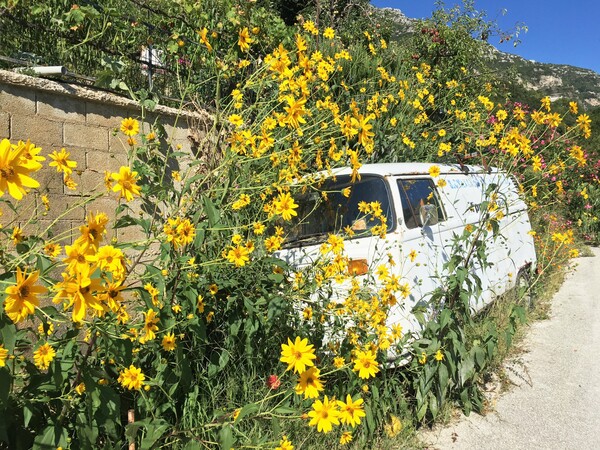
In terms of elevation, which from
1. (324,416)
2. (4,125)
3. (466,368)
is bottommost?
(466,368)

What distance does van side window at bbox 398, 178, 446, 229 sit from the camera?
11.7 ft

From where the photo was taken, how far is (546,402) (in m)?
3.49

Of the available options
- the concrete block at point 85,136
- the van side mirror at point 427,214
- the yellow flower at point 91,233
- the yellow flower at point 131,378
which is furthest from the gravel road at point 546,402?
the concrete block at point 85,136

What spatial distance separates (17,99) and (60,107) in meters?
0.31

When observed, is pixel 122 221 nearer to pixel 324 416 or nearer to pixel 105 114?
pixel 324 416

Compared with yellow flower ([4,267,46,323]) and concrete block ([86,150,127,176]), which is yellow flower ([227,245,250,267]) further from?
concrete block ([86,150,127,176])

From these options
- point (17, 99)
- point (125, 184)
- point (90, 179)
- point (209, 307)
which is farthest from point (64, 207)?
point (125, 184)

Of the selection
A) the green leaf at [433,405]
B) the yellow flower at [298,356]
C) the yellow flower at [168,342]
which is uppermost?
the yellow flower at [298,356]

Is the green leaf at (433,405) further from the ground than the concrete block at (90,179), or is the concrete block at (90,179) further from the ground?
the concrete block at (90,179)

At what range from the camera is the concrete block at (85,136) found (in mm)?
3531

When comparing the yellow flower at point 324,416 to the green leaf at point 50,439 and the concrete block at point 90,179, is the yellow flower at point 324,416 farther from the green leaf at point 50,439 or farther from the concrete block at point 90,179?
the concrete block at point 90,179

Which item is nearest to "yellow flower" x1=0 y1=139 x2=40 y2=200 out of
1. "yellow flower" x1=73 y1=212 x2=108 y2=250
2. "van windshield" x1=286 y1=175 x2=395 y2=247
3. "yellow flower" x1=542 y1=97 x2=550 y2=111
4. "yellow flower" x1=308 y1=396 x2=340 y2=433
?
"yellow flower" x1=73 y1=212 x2=108 y2=250

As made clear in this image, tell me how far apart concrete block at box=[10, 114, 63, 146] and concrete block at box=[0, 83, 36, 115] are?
4 centimetres

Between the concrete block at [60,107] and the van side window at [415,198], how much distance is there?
2.38 m
